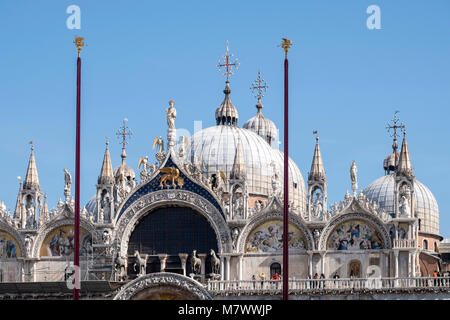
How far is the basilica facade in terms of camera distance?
56344mm

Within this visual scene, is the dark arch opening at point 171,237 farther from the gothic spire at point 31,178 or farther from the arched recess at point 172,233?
the gothic spire at point 31,178

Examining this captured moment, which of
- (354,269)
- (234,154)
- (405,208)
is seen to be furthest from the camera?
(234,154)

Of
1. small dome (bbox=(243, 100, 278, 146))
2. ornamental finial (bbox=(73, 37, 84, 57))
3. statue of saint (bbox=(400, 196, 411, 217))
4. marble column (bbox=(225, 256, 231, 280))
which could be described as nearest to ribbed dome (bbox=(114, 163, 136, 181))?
small dome (bbox=(243, 100, 278, 146))

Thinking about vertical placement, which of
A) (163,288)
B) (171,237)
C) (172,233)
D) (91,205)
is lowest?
(163,288)

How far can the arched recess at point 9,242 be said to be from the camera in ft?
204

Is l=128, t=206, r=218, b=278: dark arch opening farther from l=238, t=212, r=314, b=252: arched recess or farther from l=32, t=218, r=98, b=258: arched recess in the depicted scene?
l=32, t=218, r=98, b=258: arched recess

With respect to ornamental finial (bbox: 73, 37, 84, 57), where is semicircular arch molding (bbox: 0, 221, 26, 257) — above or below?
below

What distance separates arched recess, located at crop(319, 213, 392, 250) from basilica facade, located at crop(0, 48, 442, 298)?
0.05 m

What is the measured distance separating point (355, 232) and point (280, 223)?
4.13 m

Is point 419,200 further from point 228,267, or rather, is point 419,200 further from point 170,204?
point 170,204

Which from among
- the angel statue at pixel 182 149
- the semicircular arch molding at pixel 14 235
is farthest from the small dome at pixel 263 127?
the semicircular arch molding at pixel 14 235

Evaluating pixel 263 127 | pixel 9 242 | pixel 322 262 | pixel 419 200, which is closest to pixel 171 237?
pixel 322 262

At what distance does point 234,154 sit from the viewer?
69.4m

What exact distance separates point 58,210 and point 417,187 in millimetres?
27591
